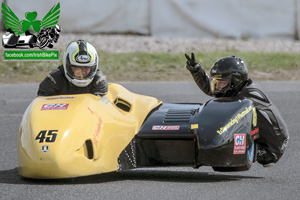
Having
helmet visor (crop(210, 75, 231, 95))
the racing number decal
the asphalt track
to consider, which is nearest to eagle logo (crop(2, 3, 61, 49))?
the asphalt track

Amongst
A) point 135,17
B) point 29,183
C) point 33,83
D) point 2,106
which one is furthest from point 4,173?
point 135,17

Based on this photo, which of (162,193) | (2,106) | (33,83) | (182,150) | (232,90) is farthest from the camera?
(33,83)

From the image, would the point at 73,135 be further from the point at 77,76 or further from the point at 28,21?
the point at 28,21

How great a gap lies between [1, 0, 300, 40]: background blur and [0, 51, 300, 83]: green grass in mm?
988

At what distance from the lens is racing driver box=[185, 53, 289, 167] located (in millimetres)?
6898

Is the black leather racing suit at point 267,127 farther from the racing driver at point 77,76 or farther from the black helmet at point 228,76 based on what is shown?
the racing driver at point 77,76

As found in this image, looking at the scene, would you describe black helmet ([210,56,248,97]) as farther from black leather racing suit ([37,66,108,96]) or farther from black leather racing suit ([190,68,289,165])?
black leather racing suit ([37,66,108,96])

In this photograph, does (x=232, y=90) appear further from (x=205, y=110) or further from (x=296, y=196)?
(x=296, y=196)

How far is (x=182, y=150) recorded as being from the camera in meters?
6.49

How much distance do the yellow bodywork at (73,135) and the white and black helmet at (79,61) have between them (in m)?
0.34

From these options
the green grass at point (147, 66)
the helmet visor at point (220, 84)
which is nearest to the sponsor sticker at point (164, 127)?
the helmet visor at point (220, 84)

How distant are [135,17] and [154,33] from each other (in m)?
0.57

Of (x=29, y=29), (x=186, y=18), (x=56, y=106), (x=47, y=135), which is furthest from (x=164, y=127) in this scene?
(x=186, y=18)

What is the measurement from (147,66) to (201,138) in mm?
8237
